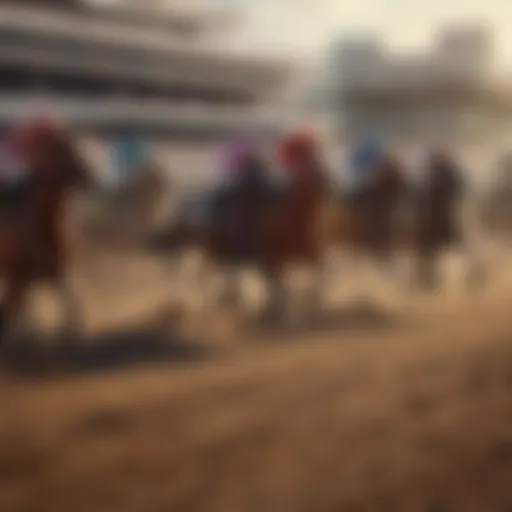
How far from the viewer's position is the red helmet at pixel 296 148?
1188mm

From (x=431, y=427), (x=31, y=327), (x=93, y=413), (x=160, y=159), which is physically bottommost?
(x=431, y=427)

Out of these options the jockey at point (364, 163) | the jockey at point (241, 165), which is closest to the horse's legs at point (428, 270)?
the jockey at point (364, 163)

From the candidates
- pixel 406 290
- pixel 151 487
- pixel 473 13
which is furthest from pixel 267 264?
pixel 473 13

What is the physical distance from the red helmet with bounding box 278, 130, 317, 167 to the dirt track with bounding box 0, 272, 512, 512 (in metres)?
0.23

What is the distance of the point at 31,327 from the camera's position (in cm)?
106

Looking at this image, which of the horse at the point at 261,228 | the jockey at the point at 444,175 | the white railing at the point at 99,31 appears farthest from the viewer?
the jockey at the point at 444,175

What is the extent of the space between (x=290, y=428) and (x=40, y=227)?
0.41 m

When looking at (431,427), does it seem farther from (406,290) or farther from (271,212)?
(271,212)

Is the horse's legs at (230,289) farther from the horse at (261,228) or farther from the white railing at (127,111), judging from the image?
the white railing at (127,111)

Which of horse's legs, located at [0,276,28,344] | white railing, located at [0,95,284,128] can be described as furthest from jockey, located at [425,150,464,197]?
horse's legs, located at [0,276,28,344]

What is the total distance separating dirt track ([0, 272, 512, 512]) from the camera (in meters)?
1.07

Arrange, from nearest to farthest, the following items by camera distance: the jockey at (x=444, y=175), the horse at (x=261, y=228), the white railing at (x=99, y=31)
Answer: the white railing at (x=99, y=31), the horse at (x=261, y=228), the jockey at (x=444, y=175)

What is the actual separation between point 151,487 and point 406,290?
430 millimetres

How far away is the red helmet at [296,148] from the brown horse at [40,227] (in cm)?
26
